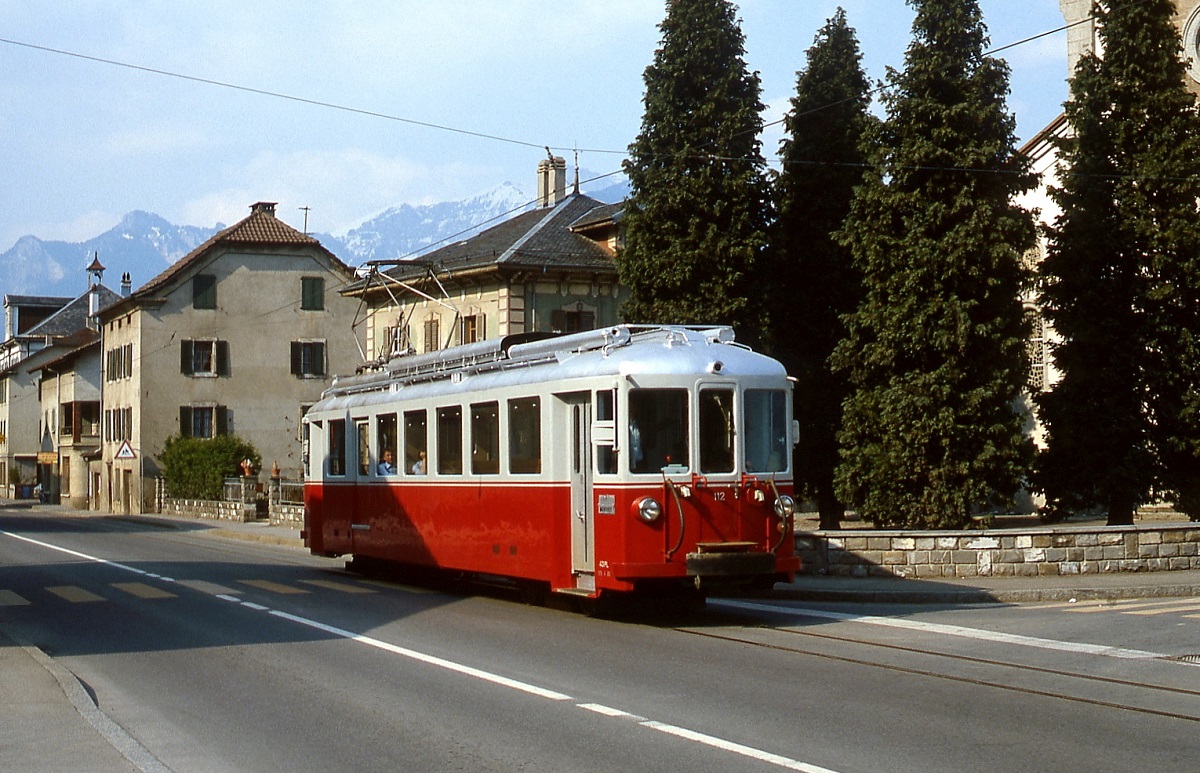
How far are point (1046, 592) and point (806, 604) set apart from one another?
9.76ft

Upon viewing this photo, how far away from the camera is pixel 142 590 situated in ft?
68.8

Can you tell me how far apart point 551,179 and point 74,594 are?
37775 mm

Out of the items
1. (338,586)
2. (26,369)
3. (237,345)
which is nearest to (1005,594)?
(338,586)

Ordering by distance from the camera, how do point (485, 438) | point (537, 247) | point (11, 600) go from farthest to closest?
point (537, 247)
point (11, 600)
point (485, 438)

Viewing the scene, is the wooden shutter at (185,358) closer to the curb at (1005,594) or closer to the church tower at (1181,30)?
the church tower at (1181,30)

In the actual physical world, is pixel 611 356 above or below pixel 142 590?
above

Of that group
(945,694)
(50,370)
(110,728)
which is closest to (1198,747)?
(945,694)

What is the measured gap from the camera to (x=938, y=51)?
26.1 metres

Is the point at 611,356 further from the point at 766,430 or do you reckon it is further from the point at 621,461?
the point at 766,430

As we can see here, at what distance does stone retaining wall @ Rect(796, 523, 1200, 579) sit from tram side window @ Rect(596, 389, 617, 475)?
5.95m

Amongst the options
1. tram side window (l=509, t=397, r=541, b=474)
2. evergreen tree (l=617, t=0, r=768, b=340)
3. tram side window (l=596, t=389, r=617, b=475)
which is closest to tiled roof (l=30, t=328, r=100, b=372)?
evergreen tree (l=617, t=0, r=768, b=340)

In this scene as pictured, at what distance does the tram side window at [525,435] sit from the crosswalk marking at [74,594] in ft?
21.0

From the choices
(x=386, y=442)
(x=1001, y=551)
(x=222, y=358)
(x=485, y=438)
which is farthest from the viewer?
(x=222, y=358)

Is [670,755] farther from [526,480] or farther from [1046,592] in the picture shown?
[1046,592]
